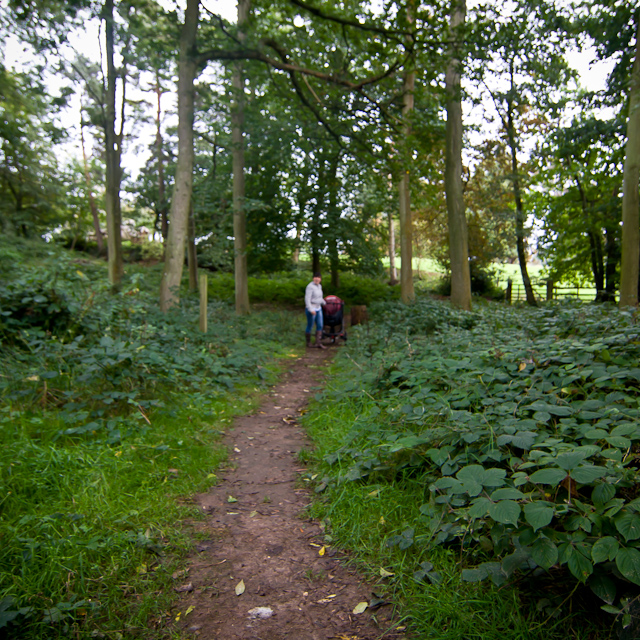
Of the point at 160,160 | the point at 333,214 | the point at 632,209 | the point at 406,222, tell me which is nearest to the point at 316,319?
the point at 406,222

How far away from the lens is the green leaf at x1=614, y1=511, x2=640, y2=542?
1.84 meters

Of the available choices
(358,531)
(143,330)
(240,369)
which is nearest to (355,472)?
(358,531)

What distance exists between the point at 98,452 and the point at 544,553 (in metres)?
3.39

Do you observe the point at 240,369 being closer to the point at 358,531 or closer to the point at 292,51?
the point at 358,531

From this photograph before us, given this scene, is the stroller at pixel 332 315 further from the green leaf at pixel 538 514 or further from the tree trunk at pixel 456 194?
the green leaf at pixel 538 514

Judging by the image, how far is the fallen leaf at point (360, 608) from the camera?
2379mm

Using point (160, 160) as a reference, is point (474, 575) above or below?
below

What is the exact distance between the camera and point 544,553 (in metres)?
1.94

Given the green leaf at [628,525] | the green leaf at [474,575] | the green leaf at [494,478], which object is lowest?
the green leaf at [474,575]

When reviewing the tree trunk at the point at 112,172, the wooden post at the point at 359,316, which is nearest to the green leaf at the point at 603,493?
the wooden post at the point at 359,316

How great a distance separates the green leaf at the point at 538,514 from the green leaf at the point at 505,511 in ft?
0.16

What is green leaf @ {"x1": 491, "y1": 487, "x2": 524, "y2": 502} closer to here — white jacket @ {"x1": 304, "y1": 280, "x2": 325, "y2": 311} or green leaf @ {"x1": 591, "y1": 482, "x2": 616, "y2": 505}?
green leaf @ {"x1": 591, "y1": 482, "x2": 616, "y2": 505}

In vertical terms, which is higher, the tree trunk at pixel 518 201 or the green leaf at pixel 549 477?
the tree trunk at pixel 518 201

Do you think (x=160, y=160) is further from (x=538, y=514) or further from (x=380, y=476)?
(x=538, y=514)
